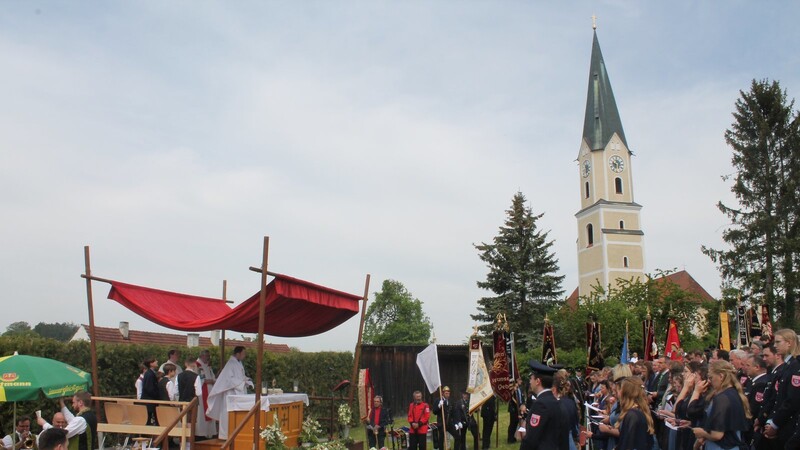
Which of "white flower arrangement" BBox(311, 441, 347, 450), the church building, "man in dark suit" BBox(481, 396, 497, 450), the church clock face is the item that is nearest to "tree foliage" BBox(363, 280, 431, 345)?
the church building

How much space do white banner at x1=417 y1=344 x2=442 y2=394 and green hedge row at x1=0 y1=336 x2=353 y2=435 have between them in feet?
23.9

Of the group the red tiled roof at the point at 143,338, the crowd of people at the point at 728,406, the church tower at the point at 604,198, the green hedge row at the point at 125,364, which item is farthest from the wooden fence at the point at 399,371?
the church tower at the point at 604,198

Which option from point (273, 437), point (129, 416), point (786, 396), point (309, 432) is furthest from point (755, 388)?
point (129, 416)

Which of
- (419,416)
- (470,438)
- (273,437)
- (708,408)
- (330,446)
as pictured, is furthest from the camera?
(470,438)

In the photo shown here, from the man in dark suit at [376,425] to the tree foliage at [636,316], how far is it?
16.3 m

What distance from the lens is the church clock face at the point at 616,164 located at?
228 ft

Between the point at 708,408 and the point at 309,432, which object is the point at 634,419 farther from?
the point at 309,432

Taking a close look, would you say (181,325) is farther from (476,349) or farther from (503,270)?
(503,270)

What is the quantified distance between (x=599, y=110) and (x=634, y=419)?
67840 mm

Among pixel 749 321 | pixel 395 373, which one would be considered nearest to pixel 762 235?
pixel 749 321

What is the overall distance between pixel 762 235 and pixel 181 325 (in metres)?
33.2

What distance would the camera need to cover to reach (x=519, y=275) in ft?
128

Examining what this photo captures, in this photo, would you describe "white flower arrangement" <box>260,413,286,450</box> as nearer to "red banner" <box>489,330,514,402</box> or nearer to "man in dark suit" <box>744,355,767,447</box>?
"red banner" <box>489,330,514,402</box>

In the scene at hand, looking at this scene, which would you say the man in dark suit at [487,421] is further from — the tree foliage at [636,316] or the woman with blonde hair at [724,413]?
the tree foliage at [636,316]
